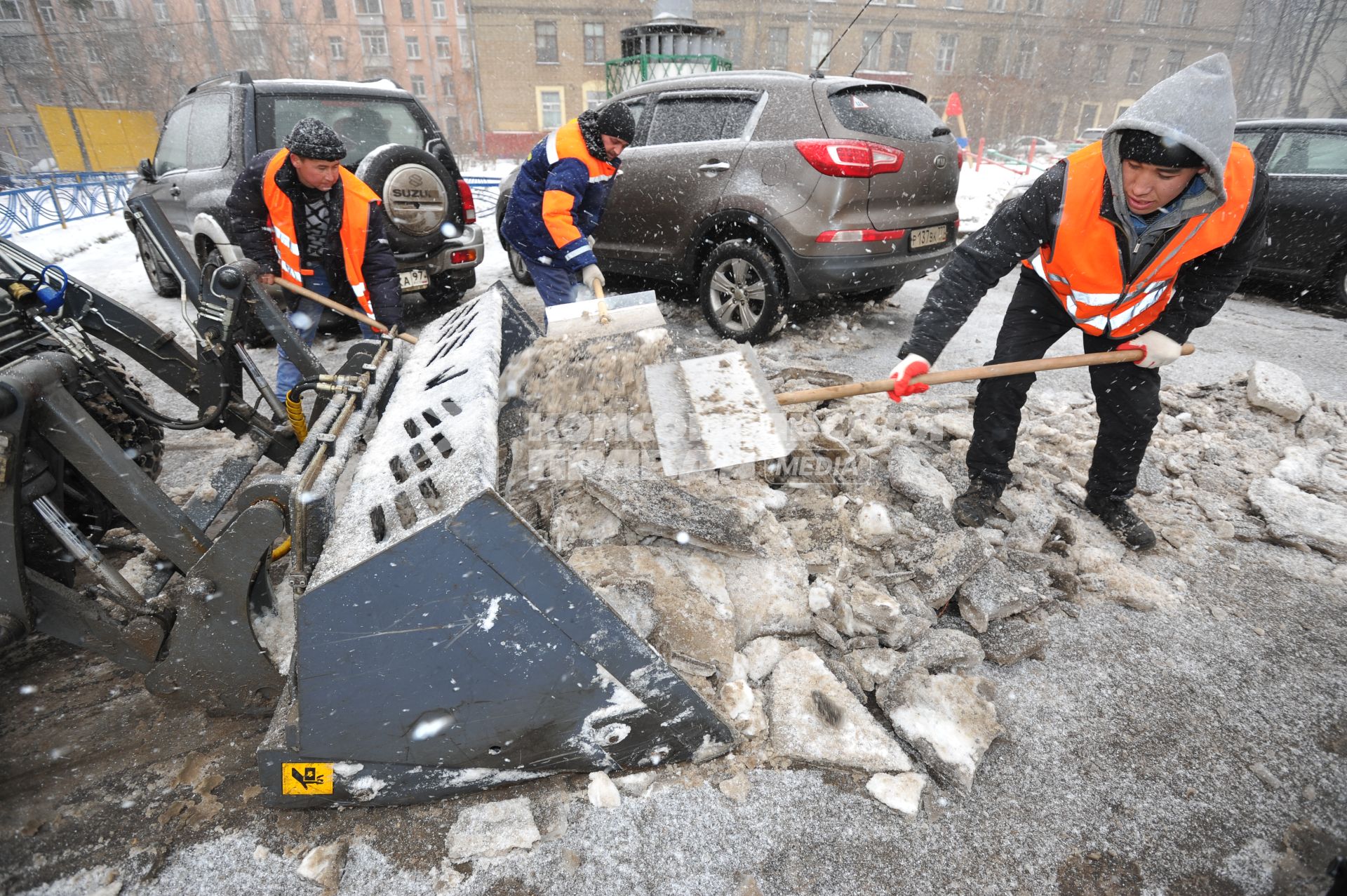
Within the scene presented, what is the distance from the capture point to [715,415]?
93.0 inches

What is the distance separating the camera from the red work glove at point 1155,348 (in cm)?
241

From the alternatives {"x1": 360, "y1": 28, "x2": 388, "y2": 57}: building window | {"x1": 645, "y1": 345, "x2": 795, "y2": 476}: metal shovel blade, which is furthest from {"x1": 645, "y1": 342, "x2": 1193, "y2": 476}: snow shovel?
{"x1": 360, "y1": 28, "x2": 388, "y2": 57}: building window

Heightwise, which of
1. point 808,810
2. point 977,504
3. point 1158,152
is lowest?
point 808,810

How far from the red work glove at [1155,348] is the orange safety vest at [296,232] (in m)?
3.57

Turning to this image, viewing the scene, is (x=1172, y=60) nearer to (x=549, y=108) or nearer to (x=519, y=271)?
(x=549, y=108)

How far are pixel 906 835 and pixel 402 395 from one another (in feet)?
6.62

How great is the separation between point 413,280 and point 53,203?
12.1m

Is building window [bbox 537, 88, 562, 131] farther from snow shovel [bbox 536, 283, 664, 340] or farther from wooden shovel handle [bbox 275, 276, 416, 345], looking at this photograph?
snow shovel [bbox 536, 283, 664, 340]

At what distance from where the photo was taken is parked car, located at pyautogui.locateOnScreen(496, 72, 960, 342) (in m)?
4.29

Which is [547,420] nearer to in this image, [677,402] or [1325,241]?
[677,402]

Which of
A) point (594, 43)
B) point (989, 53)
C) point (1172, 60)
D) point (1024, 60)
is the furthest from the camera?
point (1172, 60)

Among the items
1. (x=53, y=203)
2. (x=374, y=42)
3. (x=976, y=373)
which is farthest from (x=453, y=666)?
(x=374, y=42)

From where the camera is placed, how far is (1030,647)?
2.14 meters

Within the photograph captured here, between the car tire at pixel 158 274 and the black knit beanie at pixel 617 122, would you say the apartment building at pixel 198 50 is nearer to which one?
the car tire at pixel 158 274
